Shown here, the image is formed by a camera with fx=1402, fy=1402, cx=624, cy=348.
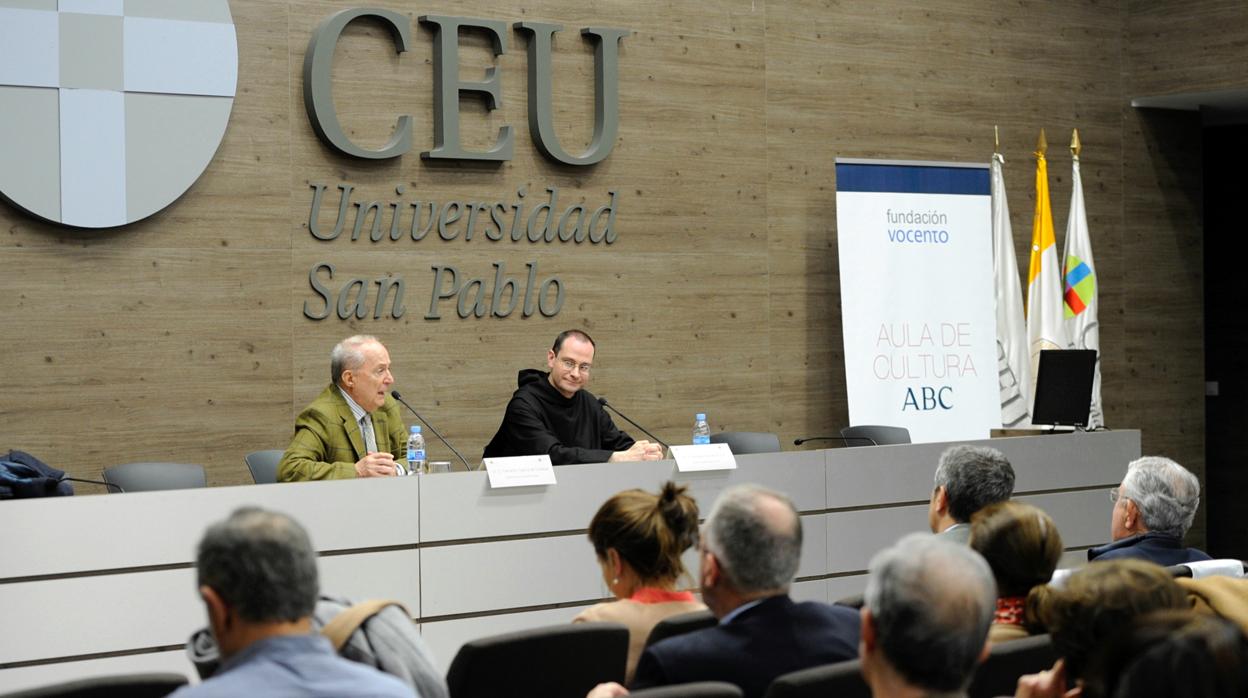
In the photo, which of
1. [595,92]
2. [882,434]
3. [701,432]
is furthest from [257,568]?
[595,92]

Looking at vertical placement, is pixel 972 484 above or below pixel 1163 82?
below

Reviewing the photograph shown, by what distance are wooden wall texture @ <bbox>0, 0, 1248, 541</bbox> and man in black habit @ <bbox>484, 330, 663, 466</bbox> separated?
2.56 ft

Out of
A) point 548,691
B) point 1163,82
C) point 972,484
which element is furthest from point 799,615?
point 1163,82

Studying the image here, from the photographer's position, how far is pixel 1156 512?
3.69m

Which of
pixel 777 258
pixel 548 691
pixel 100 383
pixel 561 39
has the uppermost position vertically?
pixel 561 39

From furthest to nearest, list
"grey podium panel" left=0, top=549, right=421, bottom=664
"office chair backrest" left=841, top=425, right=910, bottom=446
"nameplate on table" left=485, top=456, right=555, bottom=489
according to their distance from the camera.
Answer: "office chair backrest" left=841, top=425, right=910, bottom=446, "nameplate on table" left=485, top=456, right=555, bottom=489, "grey podium panel" left=0, top=549, right=421, bottom=664

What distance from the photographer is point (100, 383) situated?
5.90 m

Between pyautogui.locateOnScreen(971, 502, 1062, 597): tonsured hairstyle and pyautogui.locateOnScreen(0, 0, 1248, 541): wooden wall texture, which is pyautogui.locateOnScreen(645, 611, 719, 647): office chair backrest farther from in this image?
pyautogui.locateOnScreen(0, 0, 1248, 541): wooden wall texture

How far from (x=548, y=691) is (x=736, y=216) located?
5128 mm

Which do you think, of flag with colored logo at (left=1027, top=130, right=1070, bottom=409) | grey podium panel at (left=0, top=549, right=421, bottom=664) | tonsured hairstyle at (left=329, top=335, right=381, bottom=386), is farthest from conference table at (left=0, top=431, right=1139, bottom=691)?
flag with colored logo at (left=1027, top=130, right=1070, bottom=409)

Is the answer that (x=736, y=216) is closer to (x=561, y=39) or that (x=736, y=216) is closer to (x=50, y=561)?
(x=561, y=39)

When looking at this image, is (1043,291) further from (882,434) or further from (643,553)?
(643,553)

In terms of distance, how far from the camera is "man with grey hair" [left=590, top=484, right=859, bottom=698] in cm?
244

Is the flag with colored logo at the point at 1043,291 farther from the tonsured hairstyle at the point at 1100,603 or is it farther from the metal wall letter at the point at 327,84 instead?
the tonsured hairstyle at the point at 1100,603
